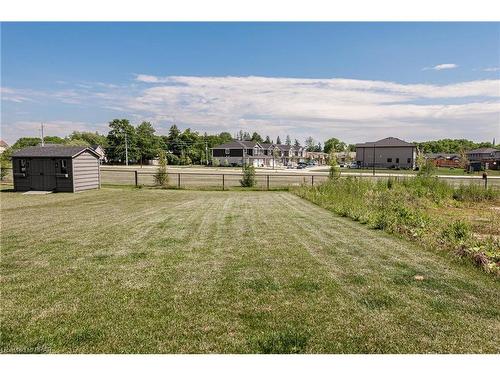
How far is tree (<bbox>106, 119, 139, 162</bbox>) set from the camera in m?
81.3

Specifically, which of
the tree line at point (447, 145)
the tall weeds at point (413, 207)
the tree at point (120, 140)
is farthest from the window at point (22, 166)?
the tree line at point (447, 145)

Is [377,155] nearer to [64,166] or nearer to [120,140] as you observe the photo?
[120,140]

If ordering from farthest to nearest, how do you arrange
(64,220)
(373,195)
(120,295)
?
(373,195) → (64,220) → (120,295)

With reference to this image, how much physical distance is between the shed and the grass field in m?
12.9

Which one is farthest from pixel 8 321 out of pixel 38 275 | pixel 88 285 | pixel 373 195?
pixel 373 195

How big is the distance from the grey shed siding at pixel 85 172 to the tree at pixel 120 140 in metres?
62.2

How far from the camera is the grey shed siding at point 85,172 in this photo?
2033cm

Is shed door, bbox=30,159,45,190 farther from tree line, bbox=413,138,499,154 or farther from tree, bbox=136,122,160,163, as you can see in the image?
tree line, bbox=413,138,499,154

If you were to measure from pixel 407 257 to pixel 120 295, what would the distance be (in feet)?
17.1

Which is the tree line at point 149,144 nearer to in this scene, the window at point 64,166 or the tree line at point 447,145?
the tree line at point 447,145

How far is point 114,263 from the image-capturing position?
592 centimetres

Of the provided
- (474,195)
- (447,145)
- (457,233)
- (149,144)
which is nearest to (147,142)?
(149,144)

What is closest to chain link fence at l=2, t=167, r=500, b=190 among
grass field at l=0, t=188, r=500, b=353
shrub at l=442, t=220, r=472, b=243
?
shrub at l=442, t=220, r=472, b=243
